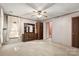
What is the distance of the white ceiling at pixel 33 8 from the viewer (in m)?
2.16

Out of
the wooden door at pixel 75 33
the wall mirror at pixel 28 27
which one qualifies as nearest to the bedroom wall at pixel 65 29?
the wooden door at pixel 75 33

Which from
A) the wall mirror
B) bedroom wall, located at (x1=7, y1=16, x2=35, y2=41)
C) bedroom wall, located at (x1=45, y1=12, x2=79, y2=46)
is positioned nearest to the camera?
bedroom wall, located at (x1=7, y1=16, x2=35, y2=41)

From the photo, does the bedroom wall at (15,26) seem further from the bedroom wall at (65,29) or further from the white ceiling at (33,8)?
the bedroom wall at (65,29)

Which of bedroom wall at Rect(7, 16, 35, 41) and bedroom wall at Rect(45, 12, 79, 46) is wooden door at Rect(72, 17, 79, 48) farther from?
bedroom wall at Rect(7, 16, 35, 41)

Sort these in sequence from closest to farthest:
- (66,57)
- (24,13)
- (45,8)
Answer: (66,57), (45,8), (24,13)

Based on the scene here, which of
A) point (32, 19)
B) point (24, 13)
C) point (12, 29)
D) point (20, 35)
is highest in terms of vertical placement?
point (24, 13)

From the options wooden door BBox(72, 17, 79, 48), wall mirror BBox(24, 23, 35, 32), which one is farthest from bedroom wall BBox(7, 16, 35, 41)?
wooden door BBox(72, 17, 79, 48)

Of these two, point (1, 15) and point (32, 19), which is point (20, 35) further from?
point (1, 15)

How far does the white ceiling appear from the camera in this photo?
2.16 m

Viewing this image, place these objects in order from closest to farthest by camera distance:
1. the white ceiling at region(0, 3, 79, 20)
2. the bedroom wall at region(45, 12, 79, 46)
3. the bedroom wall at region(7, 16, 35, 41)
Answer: the white ceiling at region(0, 3, 79, 20) → the bedroom wall at region(7, 16, 35, 41) → the bedroom wall at region(45, 12, 79, 46)

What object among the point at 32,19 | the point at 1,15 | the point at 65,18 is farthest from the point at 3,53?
the point at 65,18

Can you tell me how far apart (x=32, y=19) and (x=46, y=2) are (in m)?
0.78

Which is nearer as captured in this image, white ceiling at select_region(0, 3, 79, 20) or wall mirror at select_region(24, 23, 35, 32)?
white ceiling at select_region(0, 3, 79, 20)

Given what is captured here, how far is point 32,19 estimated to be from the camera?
8.73ft
